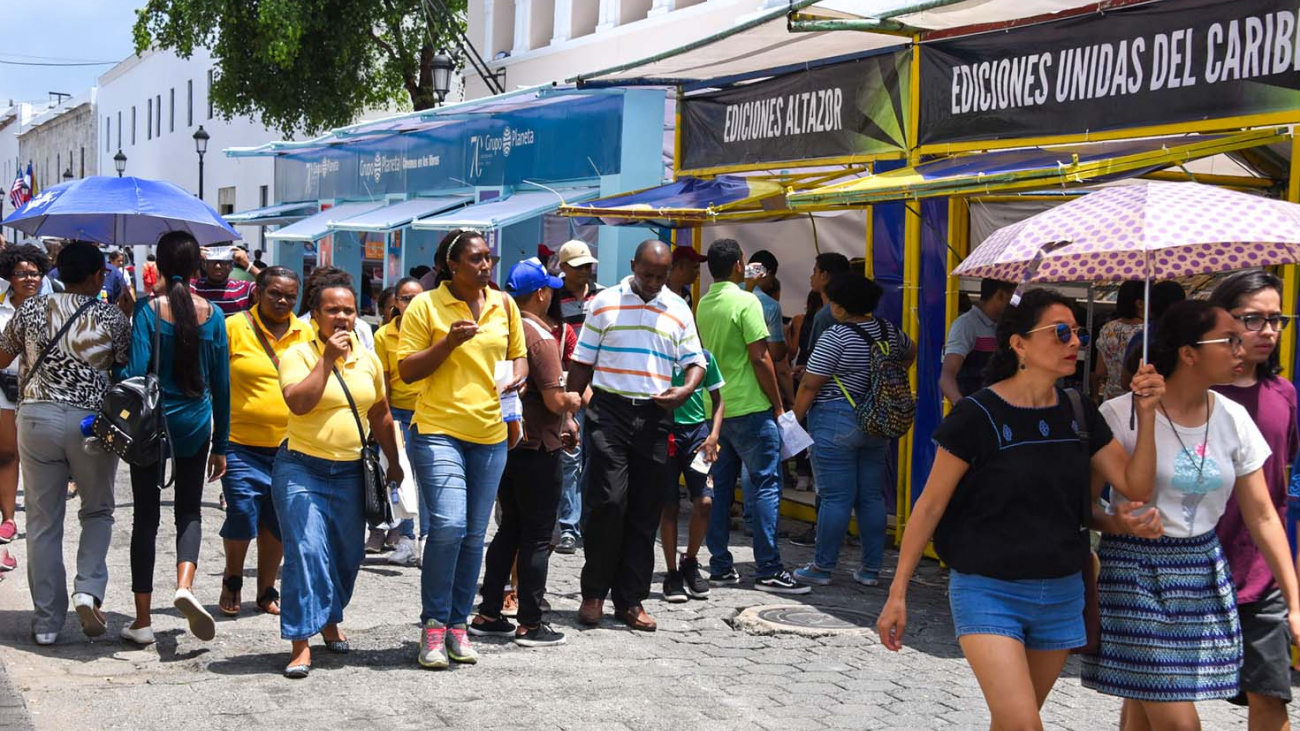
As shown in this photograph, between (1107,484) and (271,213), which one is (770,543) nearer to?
(1107,484)

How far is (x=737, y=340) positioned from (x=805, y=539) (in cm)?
226

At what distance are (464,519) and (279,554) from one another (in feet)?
4.97

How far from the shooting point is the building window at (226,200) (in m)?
39.4

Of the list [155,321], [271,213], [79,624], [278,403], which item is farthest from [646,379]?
[271,213]

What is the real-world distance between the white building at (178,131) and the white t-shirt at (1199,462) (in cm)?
2885

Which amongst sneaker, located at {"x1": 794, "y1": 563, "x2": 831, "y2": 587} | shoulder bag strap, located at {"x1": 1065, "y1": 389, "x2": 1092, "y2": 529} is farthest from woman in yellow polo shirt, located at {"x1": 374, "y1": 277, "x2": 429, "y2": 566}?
shoulder bag strap, located at {"x1": 1065, "y1": 389, "x2": 1092, "y2": 529}

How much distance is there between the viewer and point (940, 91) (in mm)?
9422

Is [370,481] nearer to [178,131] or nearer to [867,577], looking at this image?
[867,577]

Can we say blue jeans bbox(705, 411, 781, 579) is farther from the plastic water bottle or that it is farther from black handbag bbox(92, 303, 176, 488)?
Answer: the plastic water bottle

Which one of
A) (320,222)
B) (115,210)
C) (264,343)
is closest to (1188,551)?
(264,343)

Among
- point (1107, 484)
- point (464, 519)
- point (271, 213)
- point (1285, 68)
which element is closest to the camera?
point (1107, 484)

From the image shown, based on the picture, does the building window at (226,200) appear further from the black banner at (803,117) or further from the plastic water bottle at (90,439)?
the plastic water bottle at (90,439)

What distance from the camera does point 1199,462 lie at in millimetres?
4223

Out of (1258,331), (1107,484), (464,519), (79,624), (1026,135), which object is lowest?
(79,624)
